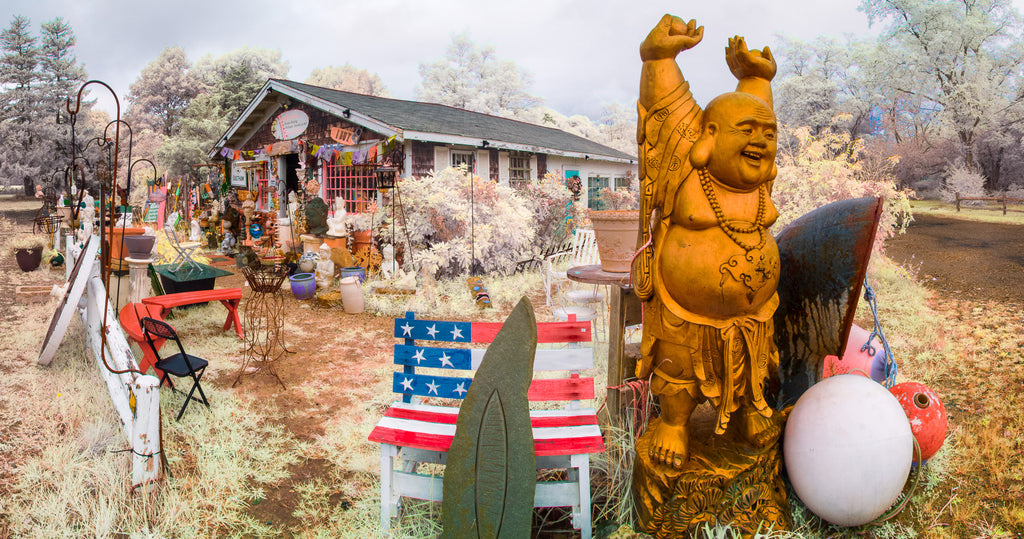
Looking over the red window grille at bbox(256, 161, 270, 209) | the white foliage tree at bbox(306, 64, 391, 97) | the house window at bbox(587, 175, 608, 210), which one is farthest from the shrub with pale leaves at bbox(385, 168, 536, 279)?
the white foliage tree at bbox(306, 64, 391, 97)

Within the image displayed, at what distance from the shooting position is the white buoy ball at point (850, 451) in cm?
222

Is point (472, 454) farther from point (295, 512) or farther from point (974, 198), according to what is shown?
point (974, 198)

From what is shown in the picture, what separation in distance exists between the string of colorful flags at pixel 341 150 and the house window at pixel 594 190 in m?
7.42

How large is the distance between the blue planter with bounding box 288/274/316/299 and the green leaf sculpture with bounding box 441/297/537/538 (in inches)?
269

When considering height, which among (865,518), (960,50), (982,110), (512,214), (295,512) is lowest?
(295,512)

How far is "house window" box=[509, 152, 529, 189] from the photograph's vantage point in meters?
12.3

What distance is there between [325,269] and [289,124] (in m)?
4.87

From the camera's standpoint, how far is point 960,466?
3.18 metres

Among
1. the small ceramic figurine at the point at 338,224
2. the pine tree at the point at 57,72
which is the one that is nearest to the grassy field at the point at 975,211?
the small ceramic figurine at the point at 338,224

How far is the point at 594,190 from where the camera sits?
640 inches

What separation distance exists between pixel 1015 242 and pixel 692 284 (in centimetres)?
1152

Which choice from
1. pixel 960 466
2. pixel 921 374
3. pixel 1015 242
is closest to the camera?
pixel 960 466

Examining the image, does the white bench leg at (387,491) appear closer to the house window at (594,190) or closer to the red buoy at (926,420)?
the red buoy at (926,420)

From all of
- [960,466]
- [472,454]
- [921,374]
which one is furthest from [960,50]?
[472,454]
